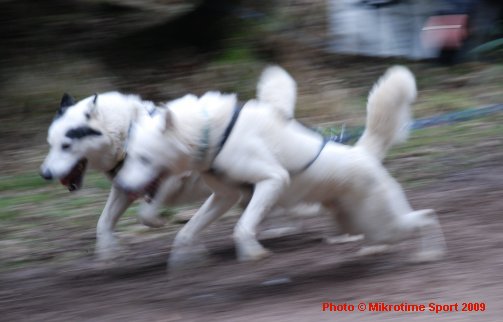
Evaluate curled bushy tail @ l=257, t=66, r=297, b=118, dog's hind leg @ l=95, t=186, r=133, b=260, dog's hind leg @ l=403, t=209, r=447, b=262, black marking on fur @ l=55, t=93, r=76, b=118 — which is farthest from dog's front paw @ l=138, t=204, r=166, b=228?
dog's hind leg @ l=403, t=209, r=447, b=262

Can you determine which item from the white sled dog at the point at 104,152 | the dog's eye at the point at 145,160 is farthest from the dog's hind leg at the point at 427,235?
the dog's eye at the point at 145,160

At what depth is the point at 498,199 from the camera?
6203 mm

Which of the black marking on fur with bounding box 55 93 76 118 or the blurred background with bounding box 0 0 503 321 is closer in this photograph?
the blurred background with bounding box 0 0 503 321

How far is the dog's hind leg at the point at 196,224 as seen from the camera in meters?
5.14

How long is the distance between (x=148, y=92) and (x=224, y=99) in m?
5.96

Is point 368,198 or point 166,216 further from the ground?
point 368,198

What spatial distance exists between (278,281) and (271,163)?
73cm

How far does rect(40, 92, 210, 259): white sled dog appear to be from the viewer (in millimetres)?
5434

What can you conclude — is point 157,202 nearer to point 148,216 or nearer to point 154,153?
point 148,216

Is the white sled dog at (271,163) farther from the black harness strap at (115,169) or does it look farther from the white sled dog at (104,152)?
the black harness strap at (115,169)

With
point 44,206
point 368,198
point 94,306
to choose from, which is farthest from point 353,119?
point 94,306

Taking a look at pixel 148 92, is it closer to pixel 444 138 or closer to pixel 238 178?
pixel 444 138

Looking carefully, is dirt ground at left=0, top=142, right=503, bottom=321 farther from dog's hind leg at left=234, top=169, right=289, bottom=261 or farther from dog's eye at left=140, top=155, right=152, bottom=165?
dog's eye at left=140, top=155, right=152, bottom=165

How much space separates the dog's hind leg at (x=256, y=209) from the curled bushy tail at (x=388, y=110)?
28.5 inches
